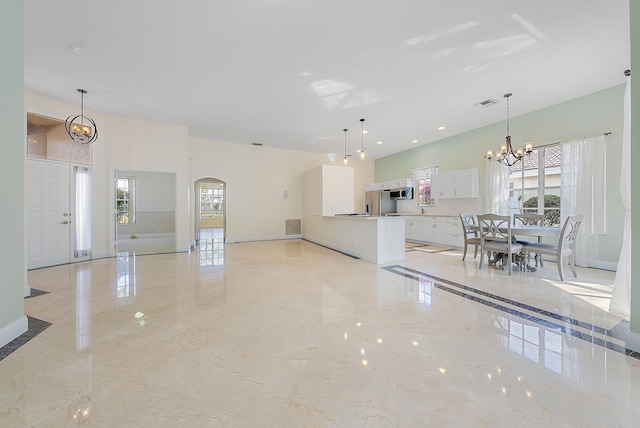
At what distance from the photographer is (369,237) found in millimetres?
5293

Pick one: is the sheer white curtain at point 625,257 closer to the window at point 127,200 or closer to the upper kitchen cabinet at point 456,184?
the upper kitchen cabinet at point 456,184

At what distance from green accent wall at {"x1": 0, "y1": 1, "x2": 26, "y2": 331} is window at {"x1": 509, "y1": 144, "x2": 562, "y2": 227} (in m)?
8.07

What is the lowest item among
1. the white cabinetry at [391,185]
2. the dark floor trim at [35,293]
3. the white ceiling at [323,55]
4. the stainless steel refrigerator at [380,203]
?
the dark floor trim at [35,293]

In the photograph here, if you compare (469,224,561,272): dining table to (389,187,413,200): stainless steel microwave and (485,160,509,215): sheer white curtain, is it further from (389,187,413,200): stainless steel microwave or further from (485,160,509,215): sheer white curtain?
(389,187,413,200): stainless steel microwave

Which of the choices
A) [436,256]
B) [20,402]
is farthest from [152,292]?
[436,256]

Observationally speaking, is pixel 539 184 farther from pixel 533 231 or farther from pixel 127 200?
pixel 127 200

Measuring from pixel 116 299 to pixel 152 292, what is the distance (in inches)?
14.8

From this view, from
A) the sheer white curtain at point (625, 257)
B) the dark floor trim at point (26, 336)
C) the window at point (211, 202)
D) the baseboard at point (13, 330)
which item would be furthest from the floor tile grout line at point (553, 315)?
the window at point (211, 202)

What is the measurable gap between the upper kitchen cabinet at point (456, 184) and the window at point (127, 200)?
10.6 m

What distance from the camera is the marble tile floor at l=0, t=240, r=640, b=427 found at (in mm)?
1379

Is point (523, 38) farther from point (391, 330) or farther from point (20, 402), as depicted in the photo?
point (20, 402)

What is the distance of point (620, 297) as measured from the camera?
8.79 ft

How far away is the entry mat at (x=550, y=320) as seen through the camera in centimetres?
213

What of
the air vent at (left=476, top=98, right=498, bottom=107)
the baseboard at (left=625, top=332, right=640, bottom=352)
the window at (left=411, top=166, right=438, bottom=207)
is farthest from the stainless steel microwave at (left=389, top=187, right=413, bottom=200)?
the baseboard at (left=625, top=332, right=640, bottom=352)
